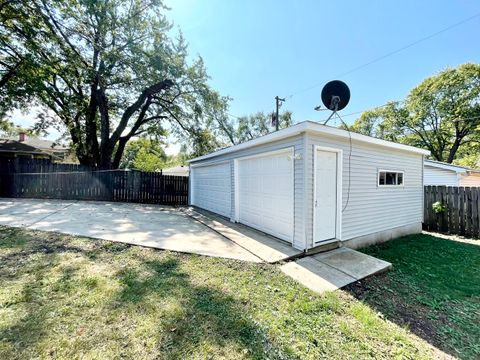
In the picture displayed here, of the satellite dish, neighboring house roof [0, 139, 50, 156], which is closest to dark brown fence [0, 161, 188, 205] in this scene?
neighboring house roof [0, 139, 50, 156]

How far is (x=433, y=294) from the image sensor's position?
3.41 metres

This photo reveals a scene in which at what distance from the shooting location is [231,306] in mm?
2691

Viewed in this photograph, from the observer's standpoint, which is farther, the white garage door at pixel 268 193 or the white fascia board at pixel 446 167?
the white fascia board at pixel 446 167

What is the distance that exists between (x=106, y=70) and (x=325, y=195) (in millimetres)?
13283

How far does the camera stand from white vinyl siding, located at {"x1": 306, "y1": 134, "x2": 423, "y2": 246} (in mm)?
4879

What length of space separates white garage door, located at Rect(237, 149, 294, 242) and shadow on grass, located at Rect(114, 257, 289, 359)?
2.54 meters

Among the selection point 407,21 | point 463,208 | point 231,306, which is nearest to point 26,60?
point 231,306

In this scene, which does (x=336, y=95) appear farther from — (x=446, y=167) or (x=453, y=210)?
(x=446, y=167)

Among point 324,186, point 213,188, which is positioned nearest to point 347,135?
point 324,186

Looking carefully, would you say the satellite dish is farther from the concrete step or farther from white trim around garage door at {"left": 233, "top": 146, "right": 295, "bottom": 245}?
the concrete step

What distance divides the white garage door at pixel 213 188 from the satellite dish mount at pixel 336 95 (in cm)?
379

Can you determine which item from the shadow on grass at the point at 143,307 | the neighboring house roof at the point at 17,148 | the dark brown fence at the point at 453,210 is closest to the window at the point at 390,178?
the dark brown fence at the point at 453,210

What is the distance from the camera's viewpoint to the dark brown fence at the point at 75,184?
1081cm

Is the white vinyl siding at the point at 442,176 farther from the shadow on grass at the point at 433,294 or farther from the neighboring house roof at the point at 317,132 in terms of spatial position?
the shadow on grass at the point at 433,294
